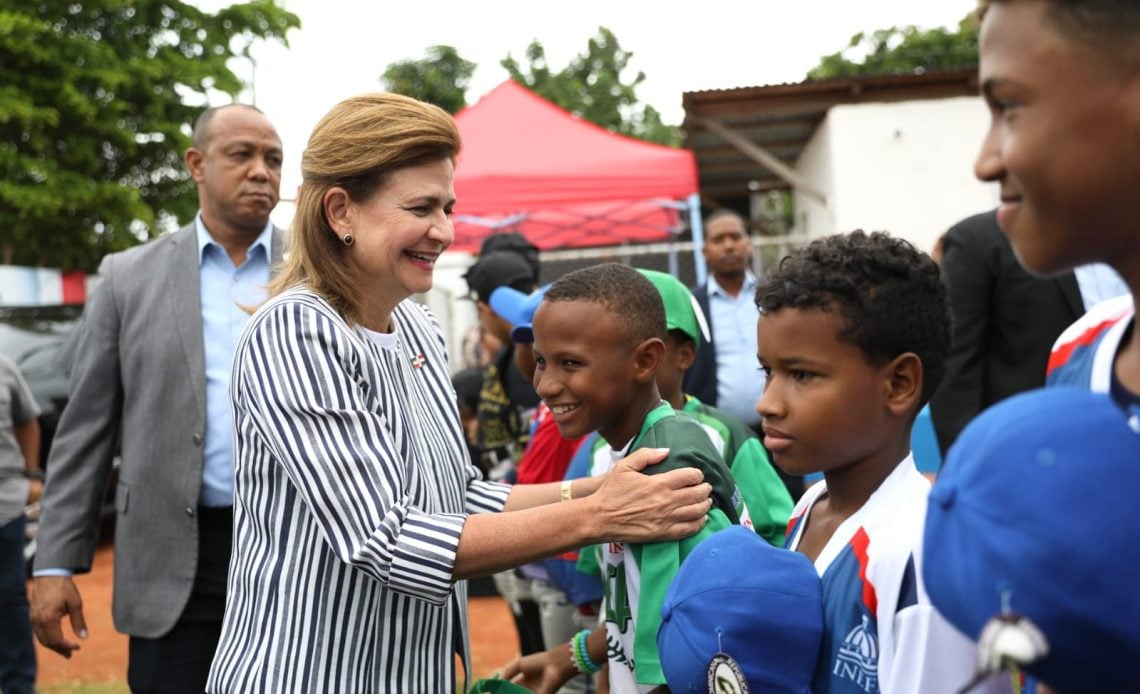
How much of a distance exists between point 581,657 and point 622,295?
89 centimetres

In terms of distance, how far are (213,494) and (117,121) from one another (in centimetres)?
1798

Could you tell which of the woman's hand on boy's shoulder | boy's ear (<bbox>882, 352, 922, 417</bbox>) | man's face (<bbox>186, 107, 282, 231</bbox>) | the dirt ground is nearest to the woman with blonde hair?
the woman's hand on boy's shoulder

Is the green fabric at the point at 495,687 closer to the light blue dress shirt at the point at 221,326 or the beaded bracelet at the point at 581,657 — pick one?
the beaded bracelet at the point at 581,657

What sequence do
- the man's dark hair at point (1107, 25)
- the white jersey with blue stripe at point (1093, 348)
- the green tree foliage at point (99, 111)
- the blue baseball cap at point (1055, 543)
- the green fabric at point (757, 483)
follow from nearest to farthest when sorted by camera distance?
the blue baseball cap at point (1055, 543) → the man's dark hair at point (1107, 25) → the white jersey with blue stripe at point (1093, 348) → the green fabric at point (757, 483) → the green tree foliage at point (99, 111)

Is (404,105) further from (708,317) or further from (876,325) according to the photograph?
(708,317)

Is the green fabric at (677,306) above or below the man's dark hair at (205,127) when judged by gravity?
below

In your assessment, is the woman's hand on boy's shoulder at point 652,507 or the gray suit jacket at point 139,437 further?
the gray suit jacket at point 139,437

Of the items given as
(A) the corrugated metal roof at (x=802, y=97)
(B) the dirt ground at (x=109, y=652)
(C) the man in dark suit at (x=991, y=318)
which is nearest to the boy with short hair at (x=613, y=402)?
(C) the man in dark suit at (x=991, y=318)

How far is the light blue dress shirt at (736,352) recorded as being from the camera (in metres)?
5.98

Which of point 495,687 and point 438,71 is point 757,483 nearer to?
point 495,687

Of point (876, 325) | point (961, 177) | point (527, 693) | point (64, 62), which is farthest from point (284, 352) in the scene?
point (64, 62)

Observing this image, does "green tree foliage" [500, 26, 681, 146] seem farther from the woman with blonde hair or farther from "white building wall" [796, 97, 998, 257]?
the woman with blonde hair

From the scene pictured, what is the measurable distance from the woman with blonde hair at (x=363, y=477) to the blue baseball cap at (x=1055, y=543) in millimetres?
1029

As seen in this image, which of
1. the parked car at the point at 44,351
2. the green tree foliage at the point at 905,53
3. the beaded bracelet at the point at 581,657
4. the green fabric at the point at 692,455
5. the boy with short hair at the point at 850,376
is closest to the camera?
the boy with short hair at the point at 850,376
